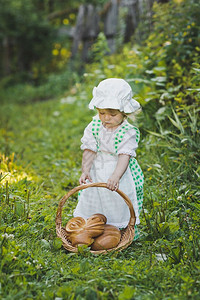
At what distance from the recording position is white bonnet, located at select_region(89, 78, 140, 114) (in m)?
2.56

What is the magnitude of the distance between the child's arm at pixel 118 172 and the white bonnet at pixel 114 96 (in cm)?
35

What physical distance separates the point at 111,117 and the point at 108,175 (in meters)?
0.45

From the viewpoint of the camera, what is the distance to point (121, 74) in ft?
17.7

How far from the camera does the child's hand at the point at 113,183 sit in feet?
8.29

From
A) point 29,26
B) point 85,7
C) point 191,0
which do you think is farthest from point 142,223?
point 29,26

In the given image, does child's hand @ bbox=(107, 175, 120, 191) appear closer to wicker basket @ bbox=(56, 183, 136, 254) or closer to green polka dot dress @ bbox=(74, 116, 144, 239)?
wicker basket @ bbox=(56, 183, 136, 254)

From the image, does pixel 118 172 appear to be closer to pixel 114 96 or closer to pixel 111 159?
pixel 111 159

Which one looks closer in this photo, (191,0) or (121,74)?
(191,0)

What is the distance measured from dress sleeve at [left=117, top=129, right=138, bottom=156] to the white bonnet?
0.63 feet

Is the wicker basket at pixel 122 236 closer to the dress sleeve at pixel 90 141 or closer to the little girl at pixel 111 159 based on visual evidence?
the little girl at pixel 111 159

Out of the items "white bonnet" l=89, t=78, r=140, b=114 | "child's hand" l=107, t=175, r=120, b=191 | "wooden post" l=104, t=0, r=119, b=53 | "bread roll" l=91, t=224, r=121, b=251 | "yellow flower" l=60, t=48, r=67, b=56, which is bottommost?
"bread roll" l=91, t=224, r=121, b=251

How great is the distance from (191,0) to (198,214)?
3218 mm

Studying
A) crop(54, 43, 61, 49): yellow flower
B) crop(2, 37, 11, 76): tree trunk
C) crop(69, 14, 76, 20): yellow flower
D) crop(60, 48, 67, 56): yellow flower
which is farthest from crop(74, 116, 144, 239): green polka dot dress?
crop(69, 14, 76, 20): yellow flower

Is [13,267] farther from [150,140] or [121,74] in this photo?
[121,74]
